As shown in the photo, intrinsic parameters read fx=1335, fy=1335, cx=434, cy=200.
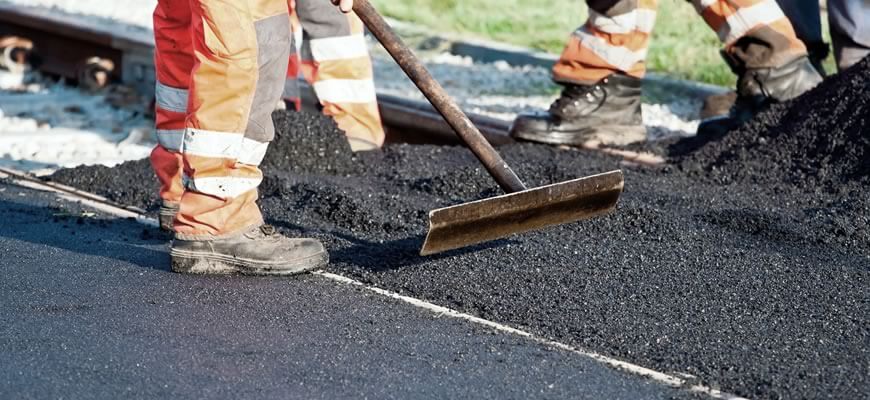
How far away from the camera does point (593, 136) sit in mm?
6465

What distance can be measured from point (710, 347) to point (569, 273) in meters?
0.71

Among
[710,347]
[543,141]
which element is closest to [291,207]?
[543,141]

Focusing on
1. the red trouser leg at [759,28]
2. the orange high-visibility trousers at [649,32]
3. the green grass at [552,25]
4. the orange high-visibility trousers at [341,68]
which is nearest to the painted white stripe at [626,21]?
the orange high-visibility trousers at [649,32]

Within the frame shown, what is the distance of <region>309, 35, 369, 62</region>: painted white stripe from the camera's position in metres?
6.13

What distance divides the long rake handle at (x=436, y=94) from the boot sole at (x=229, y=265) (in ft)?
2.04

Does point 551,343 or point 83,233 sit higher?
point 551,343

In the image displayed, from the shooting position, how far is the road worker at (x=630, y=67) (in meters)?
6.25

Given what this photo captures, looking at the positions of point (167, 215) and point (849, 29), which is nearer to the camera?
point (167, 215)

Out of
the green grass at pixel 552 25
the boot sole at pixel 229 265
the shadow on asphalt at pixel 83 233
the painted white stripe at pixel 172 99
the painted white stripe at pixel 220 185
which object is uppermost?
the painted white stripe at pixel 172 99

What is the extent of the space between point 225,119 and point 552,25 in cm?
594

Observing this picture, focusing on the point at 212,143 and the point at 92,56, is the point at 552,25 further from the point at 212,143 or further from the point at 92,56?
the point at 212,143

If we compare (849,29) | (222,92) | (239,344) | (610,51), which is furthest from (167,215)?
(849,29)

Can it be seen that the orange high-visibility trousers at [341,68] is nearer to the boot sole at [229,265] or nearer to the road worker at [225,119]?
the road worker at [225,119]

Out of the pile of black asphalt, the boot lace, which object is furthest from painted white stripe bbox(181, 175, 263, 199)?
the boot lace
